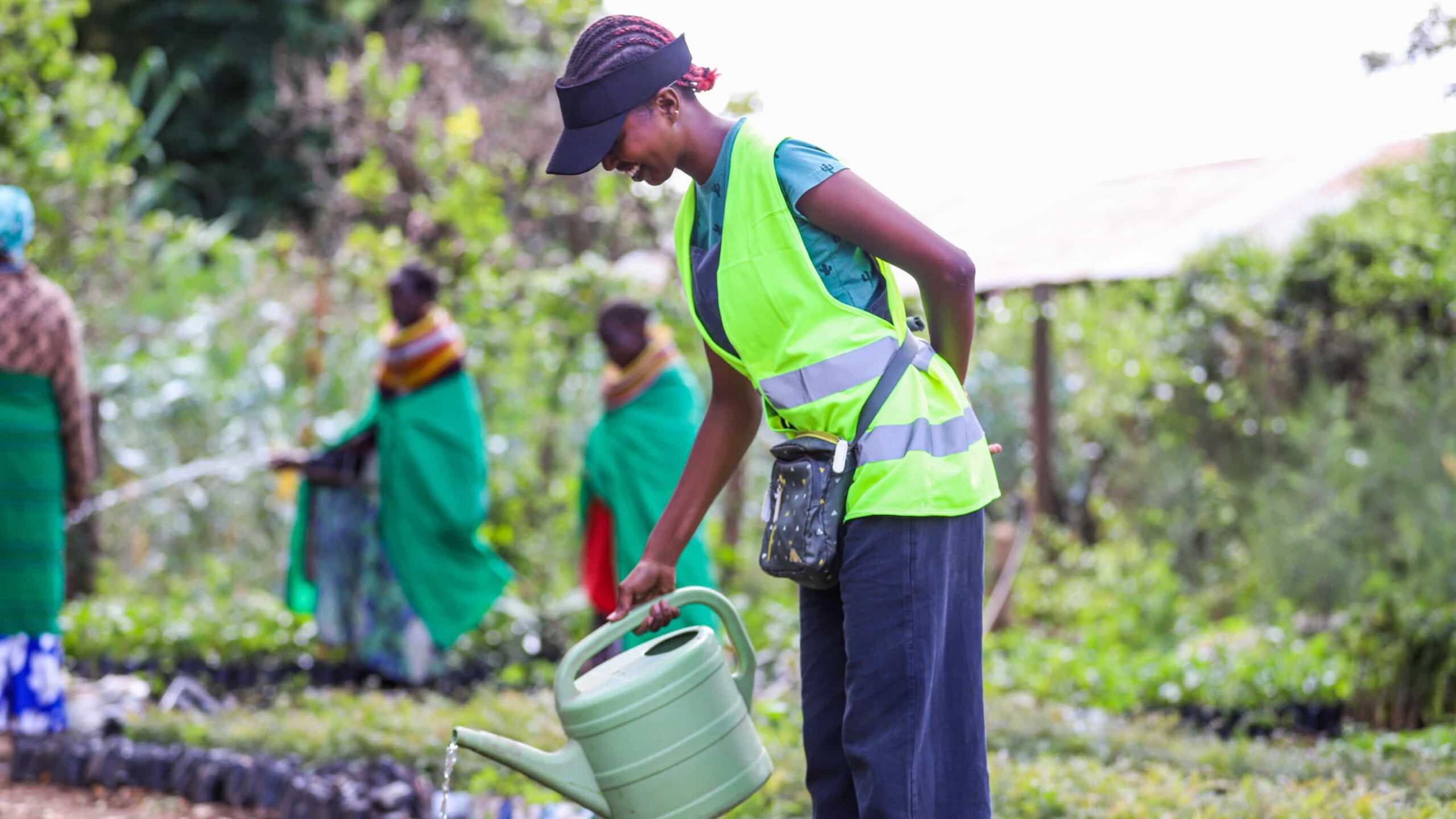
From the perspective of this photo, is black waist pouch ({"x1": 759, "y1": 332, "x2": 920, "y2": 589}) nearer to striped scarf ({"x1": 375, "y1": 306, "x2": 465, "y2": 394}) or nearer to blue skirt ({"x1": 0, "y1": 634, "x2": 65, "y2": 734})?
blue skirt ({"x1": 0, "y1": 634, "x2": 65, "y2": 734})

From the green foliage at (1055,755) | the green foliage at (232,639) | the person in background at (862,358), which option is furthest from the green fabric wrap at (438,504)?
the person in background at (862,358)

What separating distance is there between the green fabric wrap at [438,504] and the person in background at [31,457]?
4.99 feet

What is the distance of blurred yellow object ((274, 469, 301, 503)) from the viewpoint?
7.62 meters

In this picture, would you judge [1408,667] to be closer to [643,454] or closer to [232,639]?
[643,454]

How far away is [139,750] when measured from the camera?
4.47 m

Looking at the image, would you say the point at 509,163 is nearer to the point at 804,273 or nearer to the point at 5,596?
the point at 5,596

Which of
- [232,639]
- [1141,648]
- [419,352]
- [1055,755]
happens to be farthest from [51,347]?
[1141,648]

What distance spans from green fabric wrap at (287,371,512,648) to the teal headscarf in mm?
1806

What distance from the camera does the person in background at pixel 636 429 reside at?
18.6ft

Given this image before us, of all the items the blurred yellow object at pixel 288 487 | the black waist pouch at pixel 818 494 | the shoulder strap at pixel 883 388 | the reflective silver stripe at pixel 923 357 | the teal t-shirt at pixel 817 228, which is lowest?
the blurred yellow object at pixel 288 487

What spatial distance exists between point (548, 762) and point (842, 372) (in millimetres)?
783

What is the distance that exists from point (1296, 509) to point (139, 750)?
5.19 m

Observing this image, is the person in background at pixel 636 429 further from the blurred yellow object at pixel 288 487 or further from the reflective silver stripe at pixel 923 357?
the reflective silver stripe at pixel 923 357

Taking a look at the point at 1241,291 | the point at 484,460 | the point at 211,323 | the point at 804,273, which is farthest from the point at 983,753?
the point at 211,323
